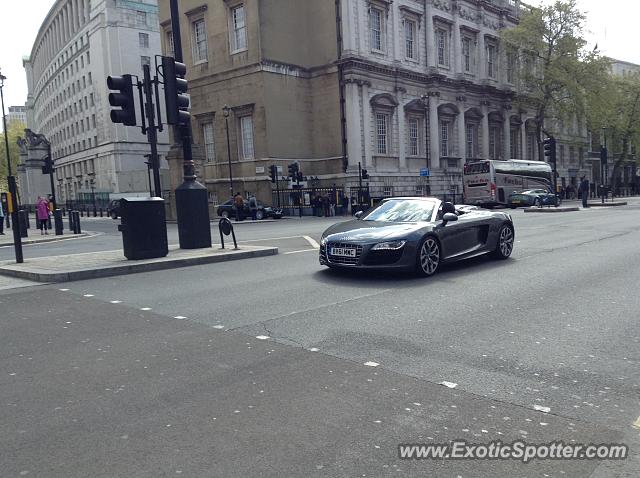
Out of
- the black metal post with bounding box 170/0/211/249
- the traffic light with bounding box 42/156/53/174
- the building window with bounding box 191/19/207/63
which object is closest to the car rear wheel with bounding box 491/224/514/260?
the black metal post with bounding box 170/0/211/249

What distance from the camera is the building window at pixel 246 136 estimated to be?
4244 cm

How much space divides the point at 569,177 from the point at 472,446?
76.3 meters

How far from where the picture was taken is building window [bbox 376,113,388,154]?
44438mm

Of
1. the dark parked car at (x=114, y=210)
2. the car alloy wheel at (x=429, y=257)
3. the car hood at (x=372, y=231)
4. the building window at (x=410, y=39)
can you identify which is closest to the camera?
the car hood at (x=372, y=231)

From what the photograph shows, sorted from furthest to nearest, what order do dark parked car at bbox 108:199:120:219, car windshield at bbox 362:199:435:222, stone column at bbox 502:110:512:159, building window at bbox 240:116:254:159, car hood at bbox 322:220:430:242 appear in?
stone column at bbox 502:110:512:159 → dark parked car at bbox 108:199:120:219 → building window at bbox 240:116:254:159 → car windshield at bbox 362:199:435:222 → car hood at bbox 322:220:430:242

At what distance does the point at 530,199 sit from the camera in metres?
40.1

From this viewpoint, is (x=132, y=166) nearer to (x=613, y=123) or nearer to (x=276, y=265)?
(x=613, y=123)

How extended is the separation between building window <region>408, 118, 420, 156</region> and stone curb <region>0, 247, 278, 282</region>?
36815mm

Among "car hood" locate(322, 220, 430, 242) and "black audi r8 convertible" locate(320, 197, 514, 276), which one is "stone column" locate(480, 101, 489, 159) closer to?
"black audi r8 convertible" locate(320, 197, 514, 276)

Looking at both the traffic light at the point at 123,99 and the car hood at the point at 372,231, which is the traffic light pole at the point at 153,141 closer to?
the traffic light at the point at 123,99

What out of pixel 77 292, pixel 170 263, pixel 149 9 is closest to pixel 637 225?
pixel 170 263

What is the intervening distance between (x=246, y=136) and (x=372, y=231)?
1385 inches

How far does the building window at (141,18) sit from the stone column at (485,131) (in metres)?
41.9

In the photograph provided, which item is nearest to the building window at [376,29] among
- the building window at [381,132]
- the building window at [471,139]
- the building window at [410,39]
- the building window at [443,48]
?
the building window at [410,39]
